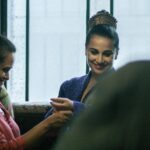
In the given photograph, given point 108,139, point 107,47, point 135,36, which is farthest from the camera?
point 135,36

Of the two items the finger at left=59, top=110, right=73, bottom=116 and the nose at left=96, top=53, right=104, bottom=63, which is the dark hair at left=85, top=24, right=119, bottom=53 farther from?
the finger at left=59, top=110, right=73, bottom=116

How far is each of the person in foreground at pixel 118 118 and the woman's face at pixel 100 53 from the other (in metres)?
1.40

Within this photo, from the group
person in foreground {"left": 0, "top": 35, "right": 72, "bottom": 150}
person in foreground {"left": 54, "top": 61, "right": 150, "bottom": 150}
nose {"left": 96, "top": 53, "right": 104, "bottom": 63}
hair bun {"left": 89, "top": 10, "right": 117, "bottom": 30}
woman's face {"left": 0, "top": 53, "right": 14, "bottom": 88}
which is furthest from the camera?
hair bun {"left": 89, "top": 10, "right": 117, "bottom": 30}

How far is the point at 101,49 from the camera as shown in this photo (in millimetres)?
1742

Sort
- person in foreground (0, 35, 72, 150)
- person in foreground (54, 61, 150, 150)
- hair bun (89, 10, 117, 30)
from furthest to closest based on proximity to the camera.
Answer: hair bun (89, 10, 117, 30) → person in foreground (0, 35, 72, 150) → person in foreground (54, 61, 150, 150)

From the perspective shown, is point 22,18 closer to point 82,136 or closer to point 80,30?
point 80,30

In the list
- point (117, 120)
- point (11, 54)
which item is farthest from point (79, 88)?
point (117, 120)

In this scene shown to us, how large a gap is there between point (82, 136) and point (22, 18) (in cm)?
226

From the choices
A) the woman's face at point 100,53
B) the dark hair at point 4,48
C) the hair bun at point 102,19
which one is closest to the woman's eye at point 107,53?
the woman's face at point 100,53

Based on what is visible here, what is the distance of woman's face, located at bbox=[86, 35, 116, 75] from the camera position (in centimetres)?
172

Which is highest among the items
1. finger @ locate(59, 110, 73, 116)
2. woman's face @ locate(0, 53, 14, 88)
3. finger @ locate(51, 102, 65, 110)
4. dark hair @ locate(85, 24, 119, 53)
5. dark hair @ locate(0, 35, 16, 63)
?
dark hair @ locate(85, 24, 119, 53)

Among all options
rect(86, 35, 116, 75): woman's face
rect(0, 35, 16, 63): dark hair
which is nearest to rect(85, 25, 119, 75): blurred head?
rect(86, 35, 116, 75): woman's face

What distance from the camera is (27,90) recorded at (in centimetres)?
252

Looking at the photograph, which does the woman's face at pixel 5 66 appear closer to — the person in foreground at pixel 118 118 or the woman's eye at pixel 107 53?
the woman's eye at pixel 107 53
